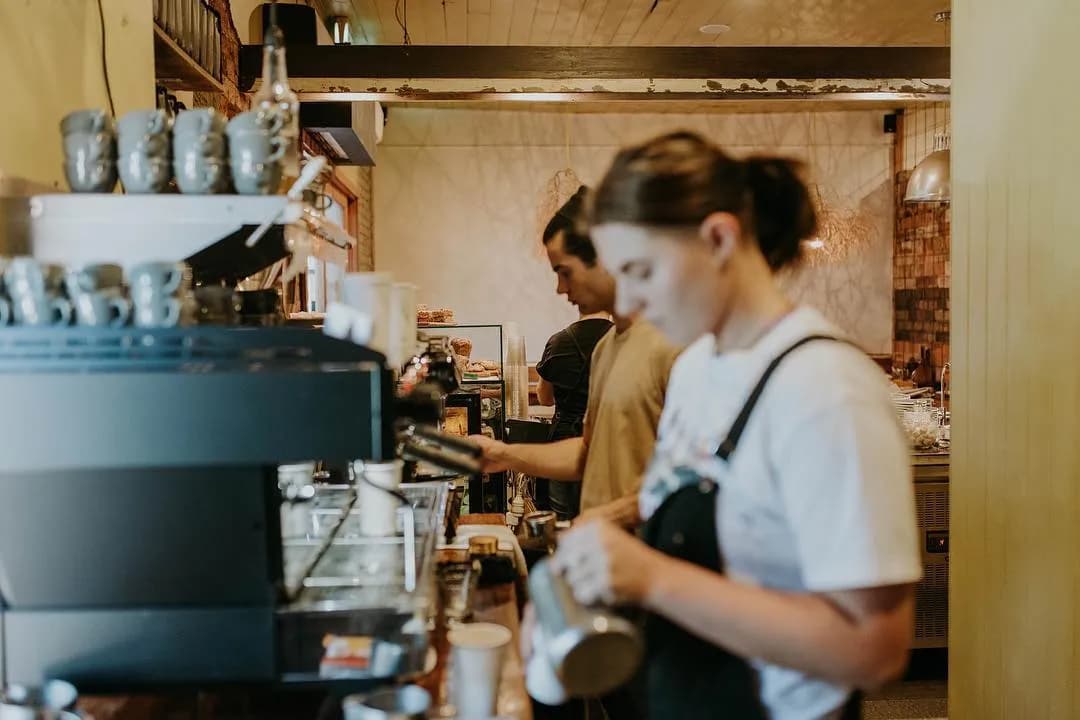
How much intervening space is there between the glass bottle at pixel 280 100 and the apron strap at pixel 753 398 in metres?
0.78

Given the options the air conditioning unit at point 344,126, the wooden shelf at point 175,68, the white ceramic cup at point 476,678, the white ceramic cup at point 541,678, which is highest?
the air conditioning unit at point 344,126

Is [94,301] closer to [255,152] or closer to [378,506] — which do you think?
[255,152]

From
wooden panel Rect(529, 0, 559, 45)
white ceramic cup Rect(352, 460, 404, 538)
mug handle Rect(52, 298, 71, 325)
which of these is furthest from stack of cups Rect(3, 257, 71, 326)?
wooden panel Rect(529, 0, 559, 45)

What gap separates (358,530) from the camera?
1.83 m

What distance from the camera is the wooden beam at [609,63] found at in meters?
4.44

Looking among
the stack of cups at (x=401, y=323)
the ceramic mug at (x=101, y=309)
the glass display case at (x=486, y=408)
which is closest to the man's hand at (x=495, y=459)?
the stack of cups at (x=401, y=323)

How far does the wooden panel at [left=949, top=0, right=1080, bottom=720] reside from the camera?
214 centimetres

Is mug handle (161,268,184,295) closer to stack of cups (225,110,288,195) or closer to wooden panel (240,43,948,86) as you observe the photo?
stack of cups (225,110,288,195)

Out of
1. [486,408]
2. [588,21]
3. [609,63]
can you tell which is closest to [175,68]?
[486,408]

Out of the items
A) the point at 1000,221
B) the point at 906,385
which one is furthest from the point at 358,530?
the point at 906,385

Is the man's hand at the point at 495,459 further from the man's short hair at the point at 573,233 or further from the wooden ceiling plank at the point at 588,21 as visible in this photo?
the wooden ceiling plank at the point at 588,21

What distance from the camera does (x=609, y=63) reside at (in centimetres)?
449

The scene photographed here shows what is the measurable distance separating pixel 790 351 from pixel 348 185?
585 centimetres

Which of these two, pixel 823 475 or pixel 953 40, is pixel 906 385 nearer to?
pixel 953 40
